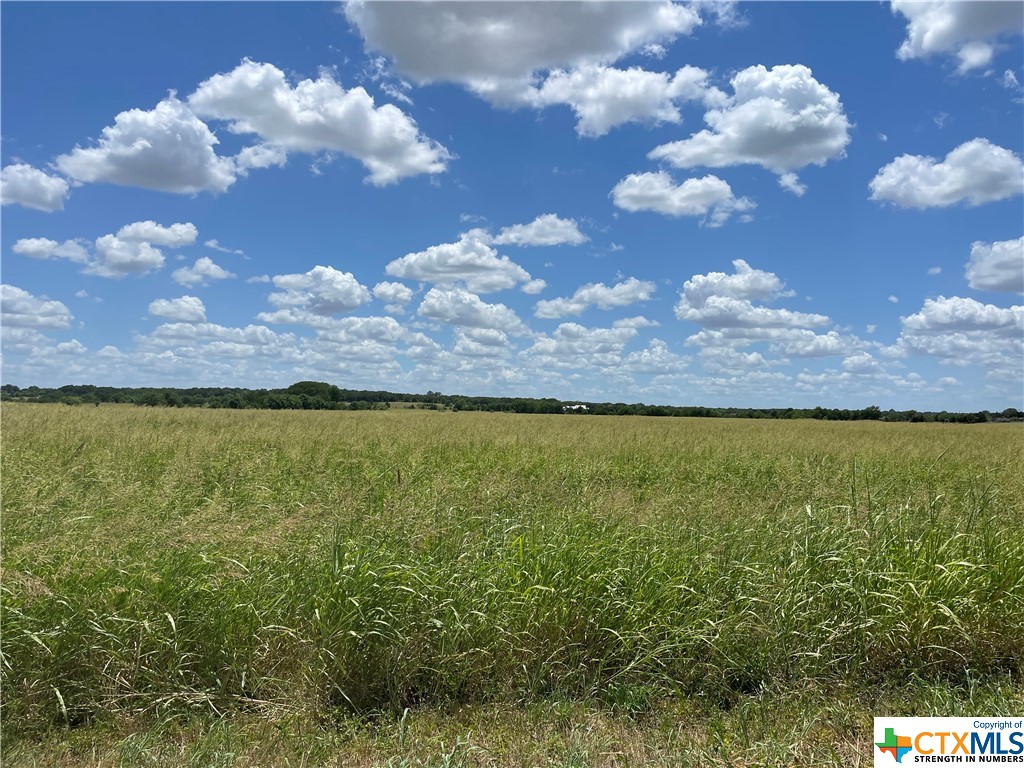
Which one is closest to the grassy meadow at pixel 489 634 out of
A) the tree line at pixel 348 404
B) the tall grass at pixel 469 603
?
the tall grass at pixel 469 603

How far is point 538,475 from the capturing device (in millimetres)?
9766

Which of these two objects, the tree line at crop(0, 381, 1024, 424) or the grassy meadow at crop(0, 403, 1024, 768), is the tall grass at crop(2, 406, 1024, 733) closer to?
the grassy meadow at crop(0, 403, 1024, 768)

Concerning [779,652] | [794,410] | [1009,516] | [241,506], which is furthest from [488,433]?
[794,410]

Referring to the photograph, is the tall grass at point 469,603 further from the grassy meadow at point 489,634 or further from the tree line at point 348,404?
the tree line at point 348,404

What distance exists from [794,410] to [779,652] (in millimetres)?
75039

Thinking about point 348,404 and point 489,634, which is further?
point 348,404

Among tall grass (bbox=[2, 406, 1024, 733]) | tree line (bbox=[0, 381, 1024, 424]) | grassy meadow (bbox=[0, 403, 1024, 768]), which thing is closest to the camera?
grassy meadow (bbox=[0, 403, 1024, 768])

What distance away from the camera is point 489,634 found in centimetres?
357

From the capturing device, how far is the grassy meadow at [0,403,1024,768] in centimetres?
297

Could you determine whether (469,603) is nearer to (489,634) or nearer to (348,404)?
(489,634)

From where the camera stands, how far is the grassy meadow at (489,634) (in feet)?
9.75

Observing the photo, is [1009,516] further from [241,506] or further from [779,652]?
[241,506]

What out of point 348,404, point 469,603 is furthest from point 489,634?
point 348,404

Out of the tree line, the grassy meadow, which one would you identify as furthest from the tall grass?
the tree line
